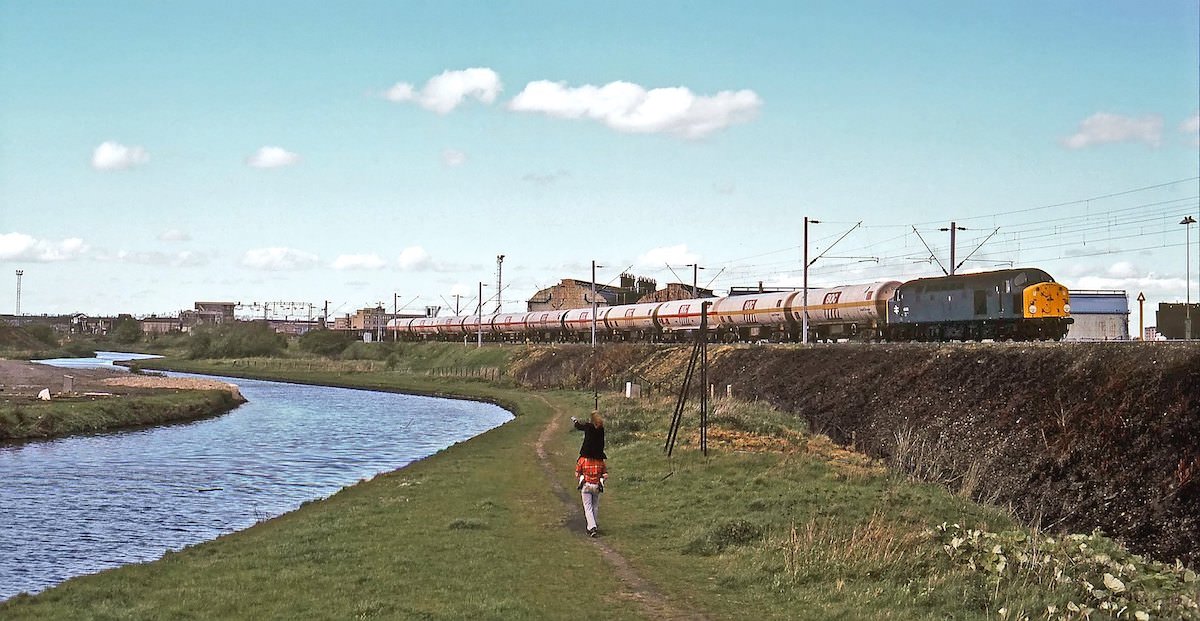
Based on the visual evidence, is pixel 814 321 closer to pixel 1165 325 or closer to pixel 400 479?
pixel 1165 325

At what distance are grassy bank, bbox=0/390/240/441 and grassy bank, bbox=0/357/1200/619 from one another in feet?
91.7

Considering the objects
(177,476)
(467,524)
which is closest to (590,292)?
(177,476)

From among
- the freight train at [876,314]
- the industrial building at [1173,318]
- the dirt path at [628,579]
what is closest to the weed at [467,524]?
the dirt path at [628,579]

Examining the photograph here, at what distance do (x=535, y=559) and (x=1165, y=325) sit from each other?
218 ft

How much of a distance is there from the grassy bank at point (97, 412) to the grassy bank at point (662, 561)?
27950 mm

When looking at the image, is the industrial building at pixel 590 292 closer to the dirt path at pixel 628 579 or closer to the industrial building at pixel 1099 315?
the industrial building at pixel 1099 315

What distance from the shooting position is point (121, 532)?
25297mm

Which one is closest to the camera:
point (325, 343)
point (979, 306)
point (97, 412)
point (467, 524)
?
point (467, 524)

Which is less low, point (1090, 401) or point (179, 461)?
point (1090, 401)

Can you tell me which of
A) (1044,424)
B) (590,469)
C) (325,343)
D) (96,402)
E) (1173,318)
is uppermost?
(1173,318)

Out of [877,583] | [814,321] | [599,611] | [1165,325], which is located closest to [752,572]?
[877,583]

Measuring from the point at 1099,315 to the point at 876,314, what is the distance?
84.8 ft

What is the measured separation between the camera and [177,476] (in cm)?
3584

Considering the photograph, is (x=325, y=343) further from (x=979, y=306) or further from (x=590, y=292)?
(x=979, y=306)
